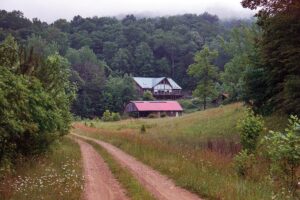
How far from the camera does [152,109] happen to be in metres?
94.6

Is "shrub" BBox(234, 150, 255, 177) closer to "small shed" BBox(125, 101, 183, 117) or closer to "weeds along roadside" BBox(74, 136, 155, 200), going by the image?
"weeds along roadside" BBox(74, 136, 155, 200)

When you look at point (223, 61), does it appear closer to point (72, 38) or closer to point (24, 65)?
point (72, 38)

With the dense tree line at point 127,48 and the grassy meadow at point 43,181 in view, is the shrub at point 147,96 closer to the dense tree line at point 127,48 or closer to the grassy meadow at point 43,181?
the dense tree line at point 127,48

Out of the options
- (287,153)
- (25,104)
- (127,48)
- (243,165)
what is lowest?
(243,165)

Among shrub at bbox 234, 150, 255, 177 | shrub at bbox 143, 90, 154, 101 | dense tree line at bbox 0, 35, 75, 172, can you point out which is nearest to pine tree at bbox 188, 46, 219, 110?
shrub at bbox 143, 90, 154, 101

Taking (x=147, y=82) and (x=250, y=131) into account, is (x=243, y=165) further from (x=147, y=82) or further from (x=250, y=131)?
(x=147, y=82)

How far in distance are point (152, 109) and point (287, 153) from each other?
8460 cm

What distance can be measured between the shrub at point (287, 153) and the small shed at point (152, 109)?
82.0 meters

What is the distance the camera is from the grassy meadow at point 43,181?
1167 cm

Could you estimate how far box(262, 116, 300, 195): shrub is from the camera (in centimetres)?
997

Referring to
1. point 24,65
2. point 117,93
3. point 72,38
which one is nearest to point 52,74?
point 24,65

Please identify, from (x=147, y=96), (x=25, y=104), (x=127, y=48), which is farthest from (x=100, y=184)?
(x=127, y=48)

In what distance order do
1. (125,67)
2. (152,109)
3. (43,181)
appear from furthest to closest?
(125,67), (152,109), (43,181)

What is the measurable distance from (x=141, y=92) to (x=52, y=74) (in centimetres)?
9454
